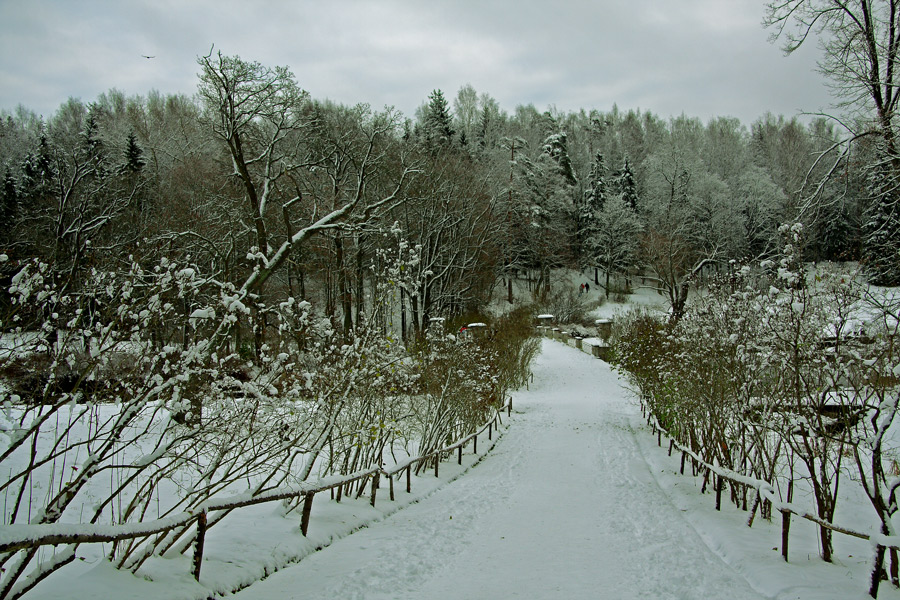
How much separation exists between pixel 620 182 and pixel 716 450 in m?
49.7

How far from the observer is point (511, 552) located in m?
6.32

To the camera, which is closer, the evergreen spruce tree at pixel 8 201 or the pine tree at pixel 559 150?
the evergreen spruce tree at pixel 8 201

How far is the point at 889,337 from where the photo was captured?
5.13 metres

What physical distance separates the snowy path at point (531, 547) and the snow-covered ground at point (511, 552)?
0.02 metres

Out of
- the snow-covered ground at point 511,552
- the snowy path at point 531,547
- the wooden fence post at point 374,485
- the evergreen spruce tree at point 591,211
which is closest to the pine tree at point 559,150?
the evergreen spruce tree at point 591,211

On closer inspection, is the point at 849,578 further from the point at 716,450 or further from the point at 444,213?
the point at 444,213

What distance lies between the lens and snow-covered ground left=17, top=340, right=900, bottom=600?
15.8ft

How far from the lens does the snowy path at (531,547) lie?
509 cm

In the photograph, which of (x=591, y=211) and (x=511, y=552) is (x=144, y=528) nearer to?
(x=511, y=552)

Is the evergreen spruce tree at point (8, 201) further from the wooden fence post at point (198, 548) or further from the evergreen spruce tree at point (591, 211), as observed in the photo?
the evergreen spruce tree at point (591, 211)

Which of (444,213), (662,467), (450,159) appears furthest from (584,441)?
(450,159)

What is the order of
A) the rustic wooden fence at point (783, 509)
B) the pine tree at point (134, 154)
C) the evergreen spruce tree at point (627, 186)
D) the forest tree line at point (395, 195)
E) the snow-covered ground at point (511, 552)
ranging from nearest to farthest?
the rustic wooden fence at point (783, 509) < the snow-covered ground at point (511, 552) < the forest tree line at point (395, 195) < the pine tree at point (134, 154) < the evergreen spruce tree at point (627, 186)

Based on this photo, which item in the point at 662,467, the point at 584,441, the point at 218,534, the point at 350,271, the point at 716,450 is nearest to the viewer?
the point at 218,534

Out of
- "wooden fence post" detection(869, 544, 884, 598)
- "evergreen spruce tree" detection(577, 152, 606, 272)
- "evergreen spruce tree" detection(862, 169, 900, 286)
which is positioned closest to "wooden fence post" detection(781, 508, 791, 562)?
"wooden fence post" detection(869, 544, 884, 598)
